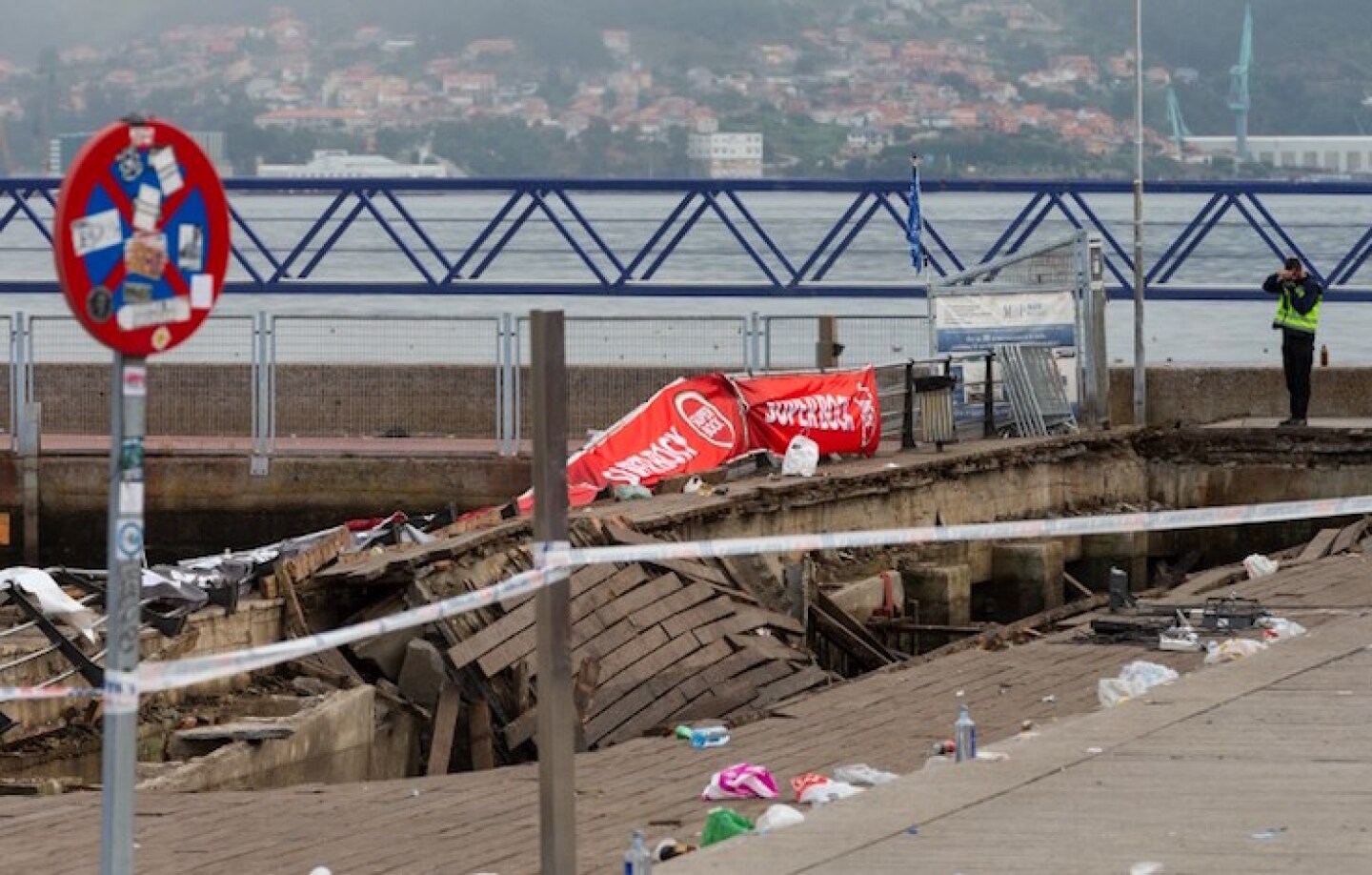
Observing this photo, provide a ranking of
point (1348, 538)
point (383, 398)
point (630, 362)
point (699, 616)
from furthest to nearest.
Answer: point (630, 362)
point (383, 398)
point (1348, 538)
point (699, 616)

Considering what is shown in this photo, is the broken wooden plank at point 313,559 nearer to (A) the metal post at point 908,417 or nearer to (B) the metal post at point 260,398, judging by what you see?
(B) the metal post at point 260,398

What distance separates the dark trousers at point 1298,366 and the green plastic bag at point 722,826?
55.0 feet

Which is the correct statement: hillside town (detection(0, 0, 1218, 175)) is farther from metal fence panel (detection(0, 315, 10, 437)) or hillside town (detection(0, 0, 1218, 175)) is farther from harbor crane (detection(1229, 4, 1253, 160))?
metal fence panel (detection(0, 315, 10, 437))

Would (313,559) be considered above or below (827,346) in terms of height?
below

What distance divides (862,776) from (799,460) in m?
11.7

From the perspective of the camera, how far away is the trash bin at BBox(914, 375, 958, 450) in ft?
83.0

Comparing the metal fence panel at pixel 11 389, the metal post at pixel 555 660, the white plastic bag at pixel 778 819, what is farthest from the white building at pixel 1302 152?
the metal post at pixel 555 660

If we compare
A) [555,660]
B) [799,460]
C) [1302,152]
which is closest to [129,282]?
[555,660]

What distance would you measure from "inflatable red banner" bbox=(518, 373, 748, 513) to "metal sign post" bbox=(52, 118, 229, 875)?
14.0 meters

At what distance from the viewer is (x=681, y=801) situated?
11.2 metres

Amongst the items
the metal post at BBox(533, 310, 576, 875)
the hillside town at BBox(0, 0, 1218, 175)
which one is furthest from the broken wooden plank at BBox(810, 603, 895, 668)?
the hillside town at BBox(0, 0, 1218, 175)

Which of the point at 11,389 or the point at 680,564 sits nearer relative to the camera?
the point at 680,564

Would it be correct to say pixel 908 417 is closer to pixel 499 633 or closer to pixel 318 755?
pixel 499 633

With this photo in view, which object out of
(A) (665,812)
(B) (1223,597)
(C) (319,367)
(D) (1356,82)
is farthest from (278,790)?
(D) (1356,82)
